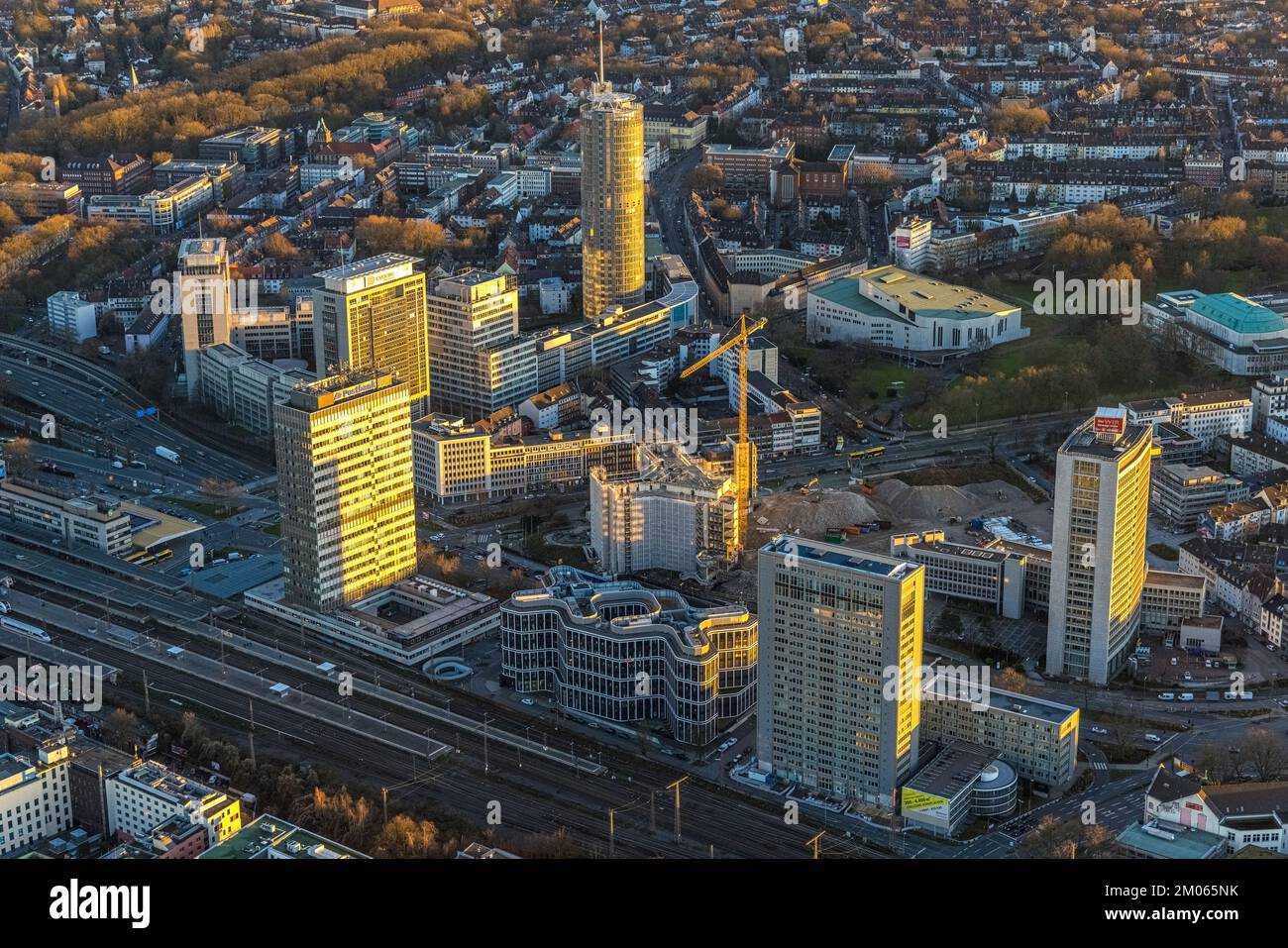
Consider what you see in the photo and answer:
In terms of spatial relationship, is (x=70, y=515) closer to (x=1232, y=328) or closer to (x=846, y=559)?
(x=846, y=559)

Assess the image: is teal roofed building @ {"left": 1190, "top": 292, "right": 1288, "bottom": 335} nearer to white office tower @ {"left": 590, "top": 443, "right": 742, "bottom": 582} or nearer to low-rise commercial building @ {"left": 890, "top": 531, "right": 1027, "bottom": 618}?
low-rise commercial building @ {"left": 890, "top": 531, "right": 1027, "bottom": 618}

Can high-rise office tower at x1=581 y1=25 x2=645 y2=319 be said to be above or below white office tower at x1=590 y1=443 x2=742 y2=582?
above

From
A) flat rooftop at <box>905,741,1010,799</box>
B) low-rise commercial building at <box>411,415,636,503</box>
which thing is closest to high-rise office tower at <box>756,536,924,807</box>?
flat rooftop at <box>905,741,1010,799</box>

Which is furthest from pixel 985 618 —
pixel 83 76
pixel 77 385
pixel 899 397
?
pixel 83 76

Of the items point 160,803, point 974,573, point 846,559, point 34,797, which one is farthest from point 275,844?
point 974,573
